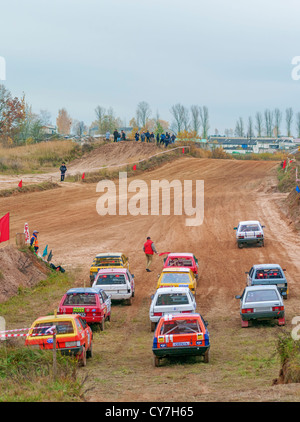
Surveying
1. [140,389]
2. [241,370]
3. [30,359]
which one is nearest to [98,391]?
[140,389]

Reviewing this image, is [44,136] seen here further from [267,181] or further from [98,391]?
[98,391]

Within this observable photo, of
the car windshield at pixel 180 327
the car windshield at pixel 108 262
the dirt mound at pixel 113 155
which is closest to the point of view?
the car windshield at pixel 180 327

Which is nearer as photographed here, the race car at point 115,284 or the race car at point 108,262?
the race car at point 115,284

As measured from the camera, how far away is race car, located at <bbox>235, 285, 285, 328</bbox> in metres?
19.3

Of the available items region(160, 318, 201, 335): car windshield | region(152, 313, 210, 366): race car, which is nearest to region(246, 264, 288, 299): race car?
region(160, 318, 201, 335): car windshield

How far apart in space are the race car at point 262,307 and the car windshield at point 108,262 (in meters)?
8.32

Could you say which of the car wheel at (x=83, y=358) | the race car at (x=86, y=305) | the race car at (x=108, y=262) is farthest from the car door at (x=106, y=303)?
the race car at (x=108, y=262)

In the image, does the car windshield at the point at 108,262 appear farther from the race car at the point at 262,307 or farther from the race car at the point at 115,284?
the race car at the point at 262,307

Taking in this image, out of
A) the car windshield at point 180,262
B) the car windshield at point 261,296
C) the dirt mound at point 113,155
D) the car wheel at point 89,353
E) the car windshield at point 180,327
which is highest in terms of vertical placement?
the dirt mound at point 113,155

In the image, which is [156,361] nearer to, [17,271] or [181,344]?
[181,344]

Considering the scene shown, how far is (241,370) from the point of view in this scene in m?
14.6

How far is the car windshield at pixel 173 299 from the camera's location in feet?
64.4

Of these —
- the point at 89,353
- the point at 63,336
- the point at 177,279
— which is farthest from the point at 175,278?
the point at 63,336

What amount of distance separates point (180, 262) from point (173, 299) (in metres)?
7.80
